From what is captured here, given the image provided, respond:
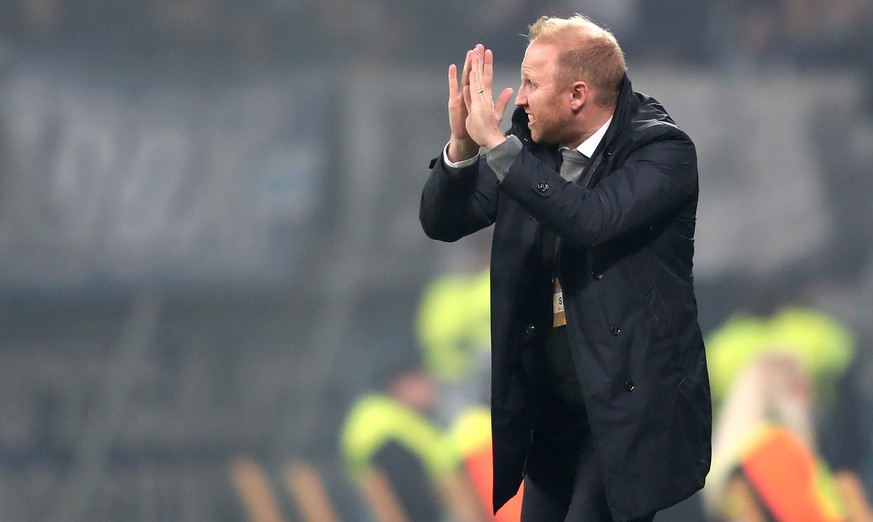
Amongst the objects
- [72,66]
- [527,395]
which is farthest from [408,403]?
[527,395]

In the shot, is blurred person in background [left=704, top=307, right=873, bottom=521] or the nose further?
blurred person in background [left=704, top=307, right=873, bottom=521]

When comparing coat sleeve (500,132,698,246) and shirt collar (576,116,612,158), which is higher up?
shirt collar (576,116,612,158)

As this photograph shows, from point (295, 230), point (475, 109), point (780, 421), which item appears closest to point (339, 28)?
point (295, 230)

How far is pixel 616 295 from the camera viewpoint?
1848 millimetres

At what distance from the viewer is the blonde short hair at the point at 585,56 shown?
6.27 feet

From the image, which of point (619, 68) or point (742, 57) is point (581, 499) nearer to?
point (619, 68)

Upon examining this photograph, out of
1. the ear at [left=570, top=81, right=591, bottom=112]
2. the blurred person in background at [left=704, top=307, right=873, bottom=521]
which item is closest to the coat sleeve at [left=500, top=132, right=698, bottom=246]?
the ear at [left=570, top=81, right=591, bottom=112]

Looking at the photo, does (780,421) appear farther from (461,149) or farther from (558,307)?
(461,149)

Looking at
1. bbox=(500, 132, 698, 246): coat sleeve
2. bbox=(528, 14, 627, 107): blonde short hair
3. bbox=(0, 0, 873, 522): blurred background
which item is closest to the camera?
bbox=(500, 132, 698, 246): coat sleeve

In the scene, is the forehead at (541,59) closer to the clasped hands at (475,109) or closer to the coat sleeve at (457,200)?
the clasped hands at (475,109)

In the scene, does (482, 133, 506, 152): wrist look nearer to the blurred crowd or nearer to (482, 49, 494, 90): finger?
(482, 49, 494, 90): finger

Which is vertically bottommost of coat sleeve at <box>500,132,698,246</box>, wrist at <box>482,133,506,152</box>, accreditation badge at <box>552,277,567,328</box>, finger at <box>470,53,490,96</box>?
accreditation badge at <box>552,277,567,328</box>

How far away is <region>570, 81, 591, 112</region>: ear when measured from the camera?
1917 mm

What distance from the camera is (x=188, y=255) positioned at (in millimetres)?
4098
